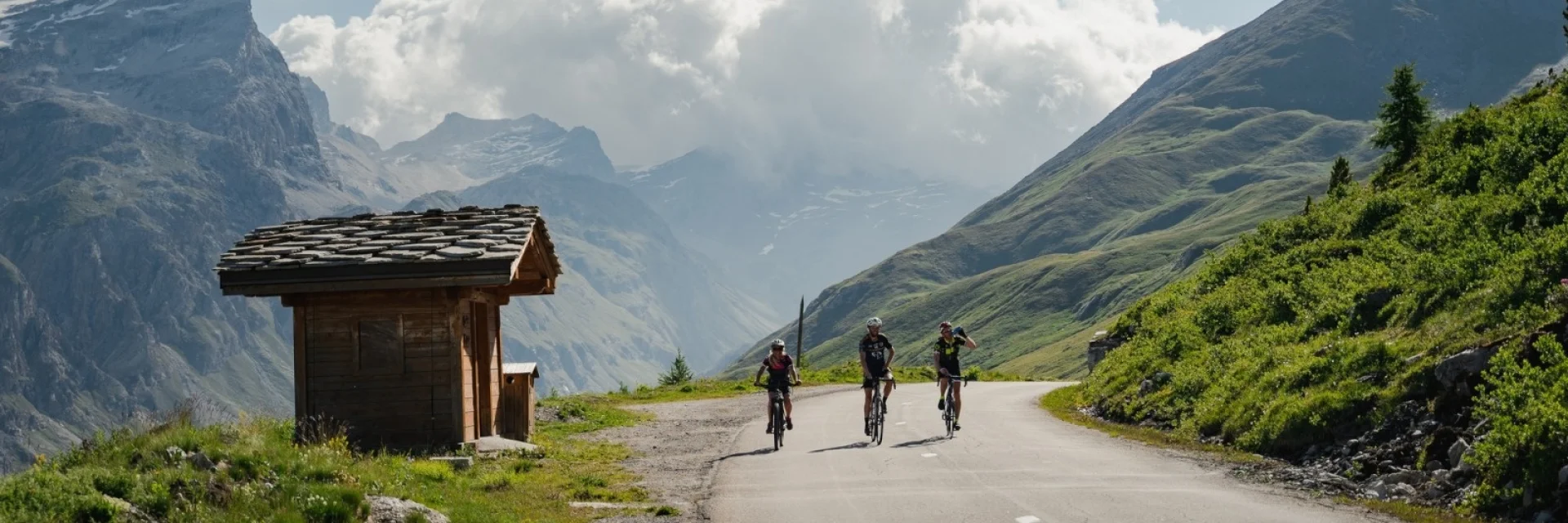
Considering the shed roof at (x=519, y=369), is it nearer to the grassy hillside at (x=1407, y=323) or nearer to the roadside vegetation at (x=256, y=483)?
the roadside vegetation at (x=256, y=483)

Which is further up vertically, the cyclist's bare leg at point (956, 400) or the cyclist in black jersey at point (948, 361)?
the cyclist in black jersey at point (948, 361)

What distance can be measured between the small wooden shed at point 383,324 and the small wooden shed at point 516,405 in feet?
9.82

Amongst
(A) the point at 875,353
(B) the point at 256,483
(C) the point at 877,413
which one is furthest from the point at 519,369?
(B) the point at 256,483

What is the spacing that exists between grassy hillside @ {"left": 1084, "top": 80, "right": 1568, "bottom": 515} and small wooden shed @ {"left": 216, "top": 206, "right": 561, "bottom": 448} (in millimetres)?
13774

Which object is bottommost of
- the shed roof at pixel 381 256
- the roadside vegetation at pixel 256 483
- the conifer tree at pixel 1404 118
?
the roadside vegetation at pixel 256 483

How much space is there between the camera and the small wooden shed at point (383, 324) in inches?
896

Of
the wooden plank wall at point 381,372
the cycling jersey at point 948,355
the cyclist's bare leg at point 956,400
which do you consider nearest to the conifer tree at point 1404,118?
the cycling jersey at point 948,355

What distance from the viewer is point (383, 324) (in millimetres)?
23484

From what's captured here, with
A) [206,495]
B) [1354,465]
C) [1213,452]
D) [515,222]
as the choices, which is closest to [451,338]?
[515,222]

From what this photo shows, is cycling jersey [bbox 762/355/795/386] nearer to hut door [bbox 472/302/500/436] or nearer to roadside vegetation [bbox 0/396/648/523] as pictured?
roadside vegetation [bbox 0/396/648/523]

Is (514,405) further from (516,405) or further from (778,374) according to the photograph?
(778,374)

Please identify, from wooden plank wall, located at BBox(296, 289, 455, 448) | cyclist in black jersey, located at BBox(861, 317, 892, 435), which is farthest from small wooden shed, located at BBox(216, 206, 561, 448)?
cyclist in black jersey, located at BBox(861, 317, 892, 435)

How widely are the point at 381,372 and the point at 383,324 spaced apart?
0.88m

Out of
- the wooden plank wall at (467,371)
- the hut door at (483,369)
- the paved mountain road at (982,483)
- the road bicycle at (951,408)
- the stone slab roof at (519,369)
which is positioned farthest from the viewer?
the stone slab roof at (519,369)
